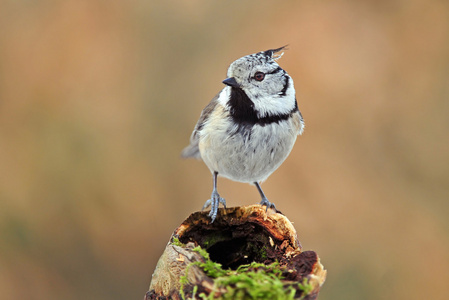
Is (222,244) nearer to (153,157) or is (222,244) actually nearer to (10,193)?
(153,157)

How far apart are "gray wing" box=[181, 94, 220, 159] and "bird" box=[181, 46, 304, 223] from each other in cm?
13

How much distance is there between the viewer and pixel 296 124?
3.12 m

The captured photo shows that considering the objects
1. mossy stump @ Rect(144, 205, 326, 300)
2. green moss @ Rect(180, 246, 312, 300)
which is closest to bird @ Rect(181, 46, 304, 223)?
mossy stump @ Rect(144, 205, 326, 300)

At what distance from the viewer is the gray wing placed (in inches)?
129

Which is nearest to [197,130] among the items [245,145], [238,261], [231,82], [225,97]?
[225,97]

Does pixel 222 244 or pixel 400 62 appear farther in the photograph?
pixel 400 62

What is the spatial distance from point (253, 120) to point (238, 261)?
0.84 meters

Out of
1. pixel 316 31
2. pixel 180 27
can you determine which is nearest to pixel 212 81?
pixel 180 27

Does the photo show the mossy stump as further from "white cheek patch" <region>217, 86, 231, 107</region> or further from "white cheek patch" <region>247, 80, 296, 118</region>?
"white cheek patch" <region>217, 86, 231, 107</region>

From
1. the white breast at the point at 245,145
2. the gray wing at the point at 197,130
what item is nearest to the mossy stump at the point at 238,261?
the white breast at the point at 245,145

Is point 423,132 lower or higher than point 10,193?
higher

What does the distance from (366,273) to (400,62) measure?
2.22 metres

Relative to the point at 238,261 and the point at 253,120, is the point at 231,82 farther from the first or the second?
the point at 238,261

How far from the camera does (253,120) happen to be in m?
2.89
